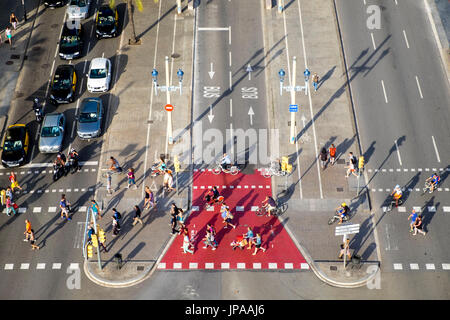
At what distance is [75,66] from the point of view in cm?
7156

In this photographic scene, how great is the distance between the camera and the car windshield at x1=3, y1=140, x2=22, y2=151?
62438 mm

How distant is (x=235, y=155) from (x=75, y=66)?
19.3m

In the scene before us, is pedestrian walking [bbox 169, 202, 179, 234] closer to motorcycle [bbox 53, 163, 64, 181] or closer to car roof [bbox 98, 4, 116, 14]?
motorcycle [bbox 53, 163, 64, 181]

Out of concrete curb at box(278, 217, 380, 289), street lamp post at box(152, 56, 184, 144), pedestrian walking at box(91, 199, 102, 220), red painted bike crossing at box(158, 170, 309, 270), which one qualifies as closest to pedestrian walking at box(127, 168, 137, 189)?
pedestrian walking at box(91, 199, 102, 220)

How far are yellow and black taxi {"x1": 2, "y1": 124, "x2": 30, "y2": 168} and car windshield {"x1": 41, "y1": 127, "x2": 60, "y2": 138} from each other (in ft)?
5.15

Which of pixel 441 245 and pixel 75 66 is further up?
pixel 75 66

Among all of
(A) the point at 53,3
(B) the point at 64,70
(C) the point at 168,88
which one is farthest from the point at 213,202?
(A) the point at 53,3

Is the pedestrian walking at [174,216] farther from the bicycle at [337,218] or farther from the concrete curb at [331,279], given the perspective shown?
the bicycle at [337,218]

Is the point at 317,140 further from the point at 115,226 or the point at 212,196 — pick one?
the point at 115,226

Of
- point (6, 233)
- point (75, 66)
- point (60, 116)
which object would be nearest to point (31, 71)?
point (75, 66)

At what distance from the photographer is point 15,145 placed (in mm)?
62594

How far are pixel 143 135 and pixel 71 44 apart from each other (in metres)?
14.0

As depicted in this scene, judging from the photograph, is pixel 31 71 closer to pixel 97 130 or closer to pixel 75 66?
pixel 75 66

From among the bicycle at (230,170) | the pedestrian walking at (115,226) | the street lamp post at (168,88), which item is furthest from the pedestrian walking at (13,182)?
the bicycle at (230,170)
